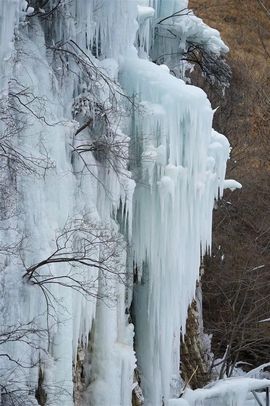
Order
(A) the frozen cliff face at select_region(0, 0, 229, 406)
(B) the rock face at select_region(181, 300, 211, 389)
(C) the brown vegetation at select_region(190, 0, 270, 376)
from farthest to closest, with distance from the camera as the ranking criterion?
(C) the brown vegetation at select_region(190, 0, 270, 376) → (B) the rock face at select_region(181, 300, 211, 389) → (A) the frozen cliff face at select_region(0, 0, 229, 406)

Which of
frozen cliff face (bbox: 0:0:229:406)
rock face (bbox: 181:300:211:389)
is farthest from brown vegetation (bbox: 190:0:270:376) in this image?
frozen cliff face (bbox: 0:0:229:406)

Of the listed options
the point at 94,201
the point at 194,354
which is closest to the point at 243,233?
the point at 194,354

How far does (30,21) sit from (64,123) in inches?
50.6

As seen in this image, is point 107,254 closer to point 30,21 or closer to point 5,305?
point 5,305

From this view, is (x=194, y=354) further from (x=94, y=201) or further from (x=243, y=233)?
(x=243, y=233)

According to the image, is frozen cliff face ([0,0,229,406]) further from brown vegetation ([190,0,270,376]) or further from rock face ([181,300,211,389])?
brown vegetation ([190,0,270,376])

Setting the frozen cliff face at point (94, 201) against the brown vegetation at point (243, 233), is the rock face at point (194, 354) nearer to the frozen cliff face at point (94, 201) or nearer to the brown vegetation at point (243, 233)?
the brown vegetation at point (243, 233)

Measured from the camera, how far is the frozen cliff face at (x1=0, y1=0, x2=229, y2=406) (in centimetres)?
833

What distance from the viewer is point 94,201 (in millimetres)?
9914

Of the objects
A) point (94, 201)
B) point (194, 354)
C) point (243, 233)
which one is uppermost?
point (243, 233)

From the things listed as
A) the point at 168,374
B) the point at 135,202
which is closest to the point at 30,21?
the point at 135,202

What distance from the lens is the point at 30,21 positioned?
9664 mm

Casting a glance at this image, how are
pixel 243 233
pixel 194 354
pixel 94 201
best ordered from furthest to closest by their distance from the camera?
pixel 243 233, pixel 194 354, pixel 94 201

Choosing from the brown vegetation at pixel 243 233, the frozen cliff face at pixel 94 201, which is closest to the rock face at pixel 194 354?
the brown vegetation at pixel 243 233
